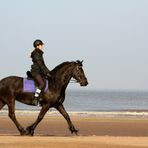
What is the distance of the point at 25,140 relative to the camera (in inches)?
645

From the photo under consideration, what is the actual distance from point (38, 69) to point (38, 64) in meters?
0.16

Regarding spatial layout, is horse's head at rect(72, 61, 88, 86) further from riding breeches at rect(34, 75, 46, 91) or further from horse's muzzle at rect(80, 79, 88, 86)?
riding breeches at rect(34, 75, 46, 91)

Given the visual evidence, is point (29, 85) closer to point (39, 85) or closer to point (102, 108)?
point (39, 85)

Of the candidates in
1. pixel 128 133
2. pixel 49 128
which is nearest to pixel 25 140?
pixel 128 133

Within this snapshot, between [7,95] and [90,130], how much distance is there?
8.19 metres

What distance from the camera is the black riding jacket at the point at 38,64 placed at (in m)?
18.0

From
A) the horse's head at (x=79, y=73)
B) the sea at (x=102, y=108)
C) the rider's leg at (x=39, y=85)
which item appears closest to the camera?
the rider's leg at (x=39, y=85)

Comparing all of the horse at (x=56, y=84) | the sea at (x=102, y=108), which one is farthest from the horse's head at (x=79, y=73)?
the sea at (x=102, y=108)

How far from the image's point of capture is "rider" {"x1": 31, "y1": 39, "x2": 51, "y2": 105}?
18000 mm

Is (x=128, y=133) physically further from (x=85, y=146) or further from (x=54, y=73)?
(x=85, y=146)

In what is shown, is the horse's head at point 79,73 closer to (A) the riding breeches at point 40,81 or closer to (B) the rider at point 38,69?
(B) the rider at point 38,69

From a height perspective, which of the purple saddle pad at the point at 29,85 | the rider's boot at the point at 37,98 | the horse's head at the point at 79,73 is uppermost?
the horse's head at the point at 79,73

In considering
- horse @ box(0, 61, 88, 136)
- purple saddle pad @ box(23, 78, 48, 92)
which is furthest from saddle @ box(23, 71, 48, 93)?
horse @ box(0, 61, 88, 136)

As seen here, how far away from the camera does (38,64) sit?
59.2 feet
